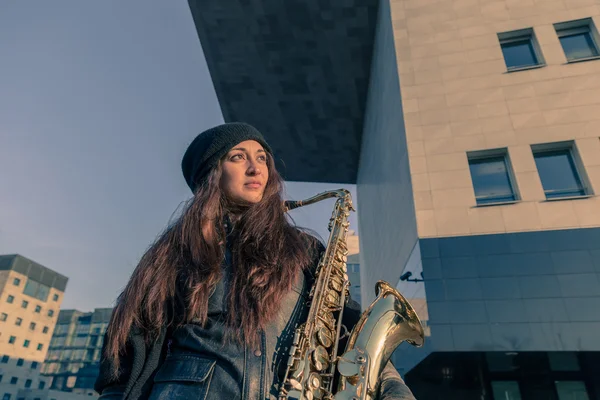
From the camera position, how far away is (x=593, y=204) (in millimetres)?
8836

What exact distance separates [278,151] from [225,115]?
13.0 feet

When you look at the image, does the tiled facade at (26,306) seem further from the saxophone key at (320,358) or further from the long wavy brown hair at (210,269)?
the saxophone key at (320,358)

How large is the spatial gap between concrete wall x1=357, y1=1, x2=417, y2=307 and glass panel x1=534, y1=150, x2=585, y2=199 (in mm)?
3461

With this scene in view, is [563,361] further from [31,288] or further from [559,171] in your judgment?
[31,288]

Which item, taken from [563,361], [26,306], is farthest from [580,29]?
[26,306]

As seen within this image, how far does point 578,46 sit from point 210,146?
13.0m

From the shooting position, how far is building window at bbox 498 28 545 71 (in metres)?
11.0

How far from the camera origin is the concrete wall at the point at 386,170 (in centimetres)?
1142

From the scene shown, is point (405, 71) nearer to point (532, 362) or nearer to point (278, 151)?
point (532, 362)

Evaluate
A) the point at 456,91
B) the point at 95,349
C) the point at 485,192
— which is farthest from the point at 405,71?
the point at 95,349

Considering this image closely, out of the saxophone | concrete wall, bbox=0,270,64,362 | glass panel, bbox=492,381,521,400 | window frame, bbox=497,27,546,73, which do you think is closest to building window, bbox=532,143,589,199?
window frame, bbox=497,27,546,73

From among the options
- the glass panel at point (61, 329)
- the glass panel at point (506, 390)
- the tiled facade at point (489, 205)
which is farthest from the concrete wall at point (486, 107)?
the glass panel at point (61, 329)

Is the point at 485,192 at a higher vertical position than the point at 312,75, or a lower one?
lower

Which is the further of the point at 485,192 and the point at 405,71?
the point at 405,71
